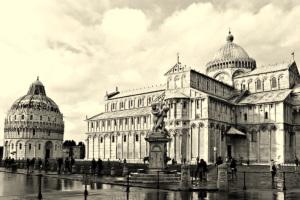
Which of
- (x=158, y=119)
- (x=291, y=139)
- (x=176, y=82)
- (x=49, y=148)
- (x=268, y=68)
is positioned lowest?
(x=49, y=148)

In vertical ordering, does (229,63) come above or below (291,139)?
above

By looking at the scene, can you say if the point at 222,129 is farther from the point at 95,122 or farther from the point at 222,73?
the point at 95,122

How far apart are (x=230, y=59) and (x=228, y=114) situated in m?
18.1

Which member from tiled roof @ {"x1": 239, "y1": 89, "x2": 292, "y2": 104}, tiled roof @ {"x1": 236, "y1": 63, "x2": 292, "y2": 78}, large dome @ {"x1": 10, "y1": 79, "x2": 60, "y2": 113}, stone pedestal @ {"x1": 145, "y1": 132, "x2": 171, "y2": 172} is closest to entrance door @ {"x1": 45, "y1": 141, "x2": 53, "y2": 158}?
large dome @ {"x1": 10, "y1": 79, "x2": 60, "y2": 113}

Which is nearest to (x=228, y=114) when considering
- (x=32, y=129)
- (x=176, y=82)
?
(x=176, y=82)

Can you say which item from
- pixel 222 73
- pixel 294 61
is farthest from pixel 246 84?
pixel 294 61

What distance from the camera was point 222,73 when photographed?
278 feet

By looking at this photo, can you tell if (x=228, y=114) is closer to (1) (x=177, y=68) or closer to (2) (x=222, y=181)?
(1) (x=177, y=68)

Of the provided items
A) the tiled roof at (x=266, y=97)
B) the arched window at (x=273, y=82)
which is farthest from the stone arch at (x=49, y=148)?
the arched window at (x=273, y=82)

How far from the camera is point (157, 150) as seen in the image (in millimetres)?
28531

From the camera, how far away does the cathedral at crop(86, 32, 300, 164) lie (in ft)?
216

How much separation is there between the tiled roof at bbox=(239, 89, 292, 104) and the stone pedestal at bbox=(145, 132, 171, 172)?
45.6 meters

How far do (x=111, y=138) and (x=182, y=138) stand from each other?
97.4 feet

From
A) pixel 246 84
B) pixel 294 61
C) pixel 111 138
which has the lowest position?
pixel 111 138
